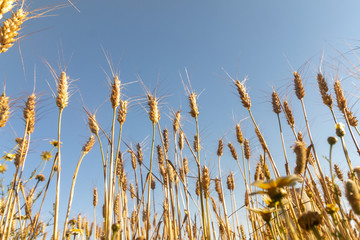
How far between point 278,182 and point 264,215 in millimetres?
376

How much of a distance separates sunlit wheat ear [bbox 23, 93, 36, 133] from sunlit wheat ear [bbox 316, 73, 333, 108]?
3.32m

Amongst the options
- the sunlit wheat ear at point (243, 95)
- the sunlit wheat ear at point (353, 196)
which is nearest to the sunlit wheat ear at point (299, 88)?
the sunlit wheat ear at point (243, 95)

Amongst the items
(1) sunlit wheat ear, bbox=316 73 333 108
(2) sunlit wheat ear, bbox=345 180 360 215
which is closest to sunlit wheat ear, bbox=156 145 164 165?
(1) sunlit wheat ear, bbox=316 73 333 108

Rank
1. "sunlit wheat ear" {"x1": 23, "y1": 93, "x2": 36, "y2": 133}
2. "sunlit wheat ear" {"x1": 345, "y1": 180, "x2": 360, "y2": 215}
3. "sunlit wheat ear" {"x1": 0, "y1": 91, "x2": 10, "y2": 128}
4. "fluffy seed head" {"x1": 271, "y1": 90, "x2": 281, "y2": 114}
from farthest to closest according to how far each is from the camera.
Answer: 1. "fluffy seed head" {"x1": 271, "y1": 90, "x2": 281, "y2": 114}
2. "sunlit wheat ear" {"x1": 23, "y1": 93, "x2": 36, "y2": 133}
3. "sunlit wheat ear" {"x1": 0, "y1": 91, "x2": 10, "y2": 128}
4. "sunlit wheat ear" {"x1": 345, "y1": 180, "x2": 360, "y2": 215}

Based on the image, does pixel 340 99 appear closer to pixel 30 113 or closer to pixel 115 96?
pixel 115 96

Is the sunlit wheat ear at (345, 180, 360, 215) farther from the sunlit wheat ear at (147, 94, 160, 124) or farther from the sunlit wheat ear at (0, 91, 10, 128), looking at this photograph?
the sunlit wheat ear at (0, 91, 10, 128)

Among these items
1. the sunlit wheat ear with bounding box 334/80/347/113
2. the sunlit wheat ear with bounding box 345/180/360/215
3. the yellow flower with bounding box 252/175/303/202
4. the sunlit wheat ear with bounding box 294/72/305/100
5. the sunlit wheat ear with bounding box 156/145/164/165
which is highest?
the sunlit wheat ear with bounding box 294/72/305/100

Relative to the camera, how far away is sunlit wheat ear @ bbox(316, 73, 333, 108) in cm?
297

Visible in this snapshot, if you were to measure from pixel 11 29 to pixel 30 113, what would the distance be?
124 cm

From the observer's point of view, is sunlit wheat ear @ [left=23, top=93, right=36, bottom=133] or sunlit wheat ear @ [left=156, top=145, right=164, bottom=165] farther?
sunlit wheat ear @ [left=156, top=145, right=164, bottom=165]

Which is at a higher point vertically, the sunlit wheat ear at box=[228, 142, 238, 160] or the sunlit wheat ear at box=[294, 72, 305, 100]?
the sunlit wheat ear at box=[294, 72, 305, 100]

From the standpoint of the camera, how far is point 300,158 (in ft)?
4.31

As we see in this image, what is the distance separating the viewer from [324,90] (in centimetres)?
308

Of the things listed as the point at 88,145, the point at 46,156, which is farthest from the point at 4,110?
the point at 46,156
